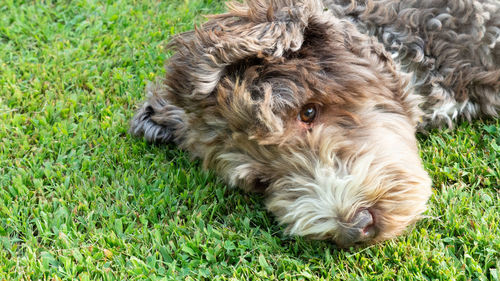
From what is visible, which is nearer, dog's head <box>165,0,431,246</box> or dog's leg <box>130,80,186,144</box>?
dog's head <box>165,0,431,246</box>

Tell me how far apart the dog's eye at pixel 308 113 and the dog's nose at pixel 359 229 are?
0.71 metres

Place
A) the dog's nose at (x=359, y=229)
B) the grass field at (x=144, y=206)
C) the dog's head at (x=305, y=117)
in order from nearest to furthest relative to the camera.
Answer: the dog's nose at (x=359, y=229), the dog's head at (x=305, y=117), the grass field at (x=144, y=206)

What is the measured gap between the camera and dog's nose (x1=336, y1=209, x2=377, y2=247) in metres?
3.48

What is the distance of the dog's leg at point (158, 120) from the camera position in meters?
4.76

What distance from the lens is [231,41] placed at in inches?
146

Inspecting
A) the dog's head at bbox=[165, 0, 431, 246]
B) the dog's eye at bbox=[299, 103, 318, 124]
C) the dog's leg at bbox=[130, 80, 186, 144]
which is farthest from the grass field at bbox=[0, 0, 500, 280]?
the dog's eye at bbox=[299, 103, 318, 124]

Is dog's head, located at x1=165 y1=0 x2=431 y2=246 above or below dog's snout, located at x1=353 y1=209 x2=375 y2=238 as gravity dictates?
above

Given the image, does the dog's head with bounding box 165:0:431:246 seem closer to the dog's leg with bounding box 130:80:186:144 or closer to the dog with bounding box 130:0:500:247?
the dog with bounding box 130:0:500:247

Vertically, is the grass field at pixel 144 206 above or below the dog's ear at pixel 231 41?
below

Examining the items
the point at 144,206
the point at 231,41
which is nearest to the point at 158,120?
the point at 144,206

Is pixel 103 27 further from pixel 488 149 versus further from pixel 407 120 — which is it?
pixel 488 149

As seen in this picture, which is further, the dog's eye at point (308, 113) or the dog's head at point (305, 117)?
the dog's eye at point (308, 113)

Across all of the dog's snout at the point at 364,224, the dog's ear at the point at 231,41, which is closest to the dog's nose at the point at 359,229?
the dog's snout at the point at 364,224

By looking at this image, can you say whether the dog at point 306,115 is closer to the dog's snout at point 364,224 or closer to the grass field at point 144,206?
the dog's snout at point 364,224
